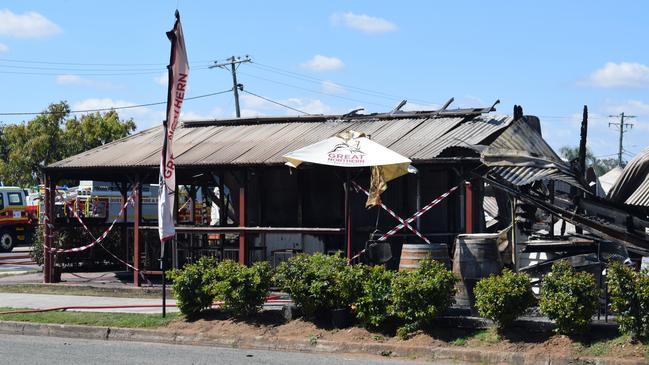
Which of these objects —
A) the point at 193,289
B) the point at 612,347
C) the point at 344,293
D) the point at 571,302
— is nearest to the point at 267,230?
the point at 193,289

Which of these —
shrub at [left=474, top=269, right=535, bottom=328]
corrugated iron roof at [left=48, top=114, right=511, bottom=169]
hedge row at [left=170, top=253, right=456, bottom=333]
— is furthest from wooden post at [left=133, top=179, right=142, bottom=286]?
shrub at [left=474, top=269, right=535, bottom=328]

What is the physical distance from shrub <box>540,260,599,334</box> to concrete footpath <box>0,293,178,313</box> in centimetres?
758

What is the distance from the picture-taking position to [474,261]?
1376 centimetres

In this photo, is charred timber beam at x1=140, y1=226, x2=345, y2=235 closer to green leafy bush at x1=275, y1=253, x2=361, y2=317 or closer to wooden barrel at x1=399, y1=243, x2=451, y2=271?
wooden barrel at x1=399, y1=243, x2=451, y2=271

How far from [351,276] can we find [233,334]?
6.84 ft

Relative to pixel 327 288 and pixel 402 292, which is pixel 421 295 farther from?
pixel 327 288

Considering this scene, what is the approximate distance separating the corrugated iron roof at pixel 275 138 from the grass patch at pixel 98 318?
490 centimetres

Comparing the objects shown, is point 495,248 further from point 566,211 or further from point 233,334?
point 233,334

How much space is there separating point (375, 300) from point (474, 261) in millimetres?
1849

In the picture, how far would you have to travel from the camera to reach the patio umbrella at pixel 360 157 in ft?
57.6

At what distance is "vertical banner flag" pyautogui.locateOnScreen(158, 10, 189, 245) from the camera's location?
14891 mm

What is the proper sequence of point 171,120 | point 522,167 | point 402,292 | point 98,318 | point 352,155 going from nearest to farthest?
point 402,292 < point 171,120 < point 98,318 < point 522,167 < point 352,155

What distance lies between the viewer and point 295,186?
21.8m

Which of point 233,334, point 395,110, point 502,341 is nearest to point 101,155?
point 395,110
